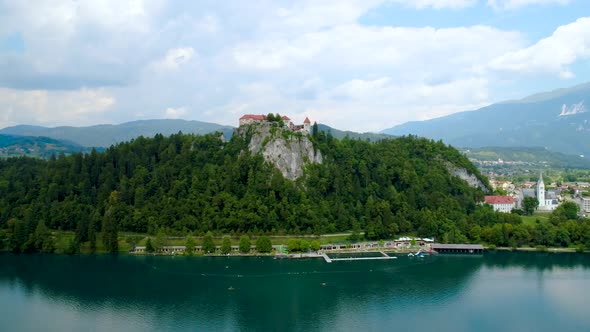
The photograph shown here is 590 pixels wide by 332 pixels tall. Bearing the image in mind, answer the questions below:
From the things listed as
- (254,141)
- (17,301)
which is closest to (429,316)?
(17,301)

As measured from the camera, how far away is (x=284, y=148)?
69.2 meters

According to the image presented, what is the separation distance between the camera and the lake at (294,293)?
35.3m

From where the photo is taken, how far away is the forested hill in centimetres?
6166

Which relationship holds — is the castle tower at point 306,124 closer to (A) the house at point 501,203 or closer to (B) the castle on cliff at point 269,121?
(B) the castle on cliff at point 269,121

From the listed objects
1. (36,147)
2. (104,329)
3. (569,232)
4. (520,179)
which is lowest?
(104,329)

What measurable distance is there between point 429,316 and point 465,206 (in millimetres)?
35391

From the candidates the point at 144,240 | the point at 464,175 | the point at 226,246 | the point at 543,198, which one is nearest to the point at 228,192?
the point at 226,246

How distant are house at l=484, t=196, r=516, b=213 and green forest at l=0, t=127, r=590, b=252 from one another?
2.63 m

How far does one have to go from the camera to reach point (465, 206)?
224 ft

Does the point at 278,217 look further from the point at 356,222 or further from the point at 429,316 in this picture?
the point at 429,316

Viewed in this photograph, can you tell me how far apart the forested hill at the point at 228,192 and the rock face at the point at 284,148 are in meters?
1.39

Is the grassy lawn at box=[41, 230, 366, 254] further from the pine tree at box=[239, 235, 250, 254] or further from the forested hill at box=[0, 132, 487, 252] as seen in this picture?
the pine tree at box=[239, 235, 250, 254]

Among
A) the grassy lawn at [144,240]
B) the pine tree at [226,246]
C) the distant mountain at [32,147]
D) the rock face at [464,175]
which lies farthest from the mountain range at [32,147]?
the rock face at [464,175]

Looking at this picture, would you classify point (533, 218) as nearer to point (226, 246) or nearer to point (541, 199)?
point (541, 199)
